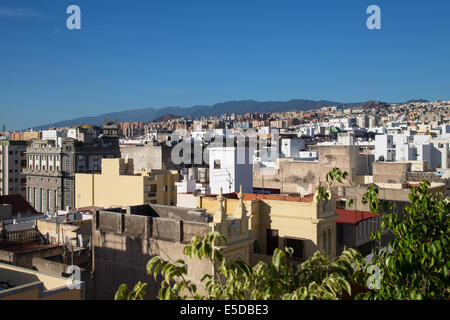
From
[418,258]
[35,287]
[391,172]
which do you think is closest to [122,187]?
[391,172]

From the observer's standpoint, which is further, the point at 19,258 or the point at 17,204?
the point at 17,204

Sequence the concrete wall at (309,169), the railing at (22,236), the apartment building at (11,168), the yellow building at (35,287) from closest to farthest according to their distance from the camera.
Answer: the yellow building at (35,287)
the railing at (22,236)
the concrete wall at (309,169)
the apartment building at (11,168)

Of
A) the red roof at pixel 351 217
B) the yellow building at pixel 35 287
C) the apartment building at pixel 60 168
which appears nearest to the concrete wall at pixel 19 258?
the yellow building at pixel 35 287

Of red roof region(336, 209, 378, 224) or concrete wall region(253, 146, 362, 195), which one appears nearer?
red roof region(336, 209, 378, 224)

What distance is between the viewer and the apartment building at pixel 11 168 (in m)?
78.3

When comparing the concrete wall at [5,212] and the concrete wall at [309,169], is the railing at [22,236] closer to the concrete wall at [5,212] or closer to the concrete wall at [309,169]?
the concrete wall at [5,212]

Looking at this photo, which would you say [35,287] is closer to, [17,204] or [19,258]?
[19,258]

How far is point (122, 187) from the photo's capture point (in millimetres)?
39531

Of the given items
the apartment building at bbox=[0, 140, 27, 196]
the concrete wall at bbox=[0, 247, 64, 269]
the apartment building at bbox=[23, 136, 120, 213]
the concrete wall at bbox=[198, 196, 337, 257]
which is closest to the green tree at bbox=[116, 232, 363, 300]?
the concrete wall at bbox=[198, 196, 337, 257]

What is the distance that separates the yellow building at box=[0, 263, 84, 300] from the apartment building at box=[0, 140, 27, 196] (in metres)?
Answer: 68.1

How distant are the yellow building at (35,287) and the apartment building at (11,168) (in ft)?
223

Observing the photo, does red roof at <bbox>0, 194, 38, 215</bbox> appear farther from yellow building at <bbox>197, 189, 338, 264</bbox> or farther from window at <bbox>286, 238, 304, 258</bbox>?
window at <bbox>286, 238, 304, 258</bbox>

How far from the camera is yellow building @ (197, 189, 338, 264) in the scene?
1780cm

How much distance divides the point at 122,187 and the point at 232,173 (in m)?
9.31
